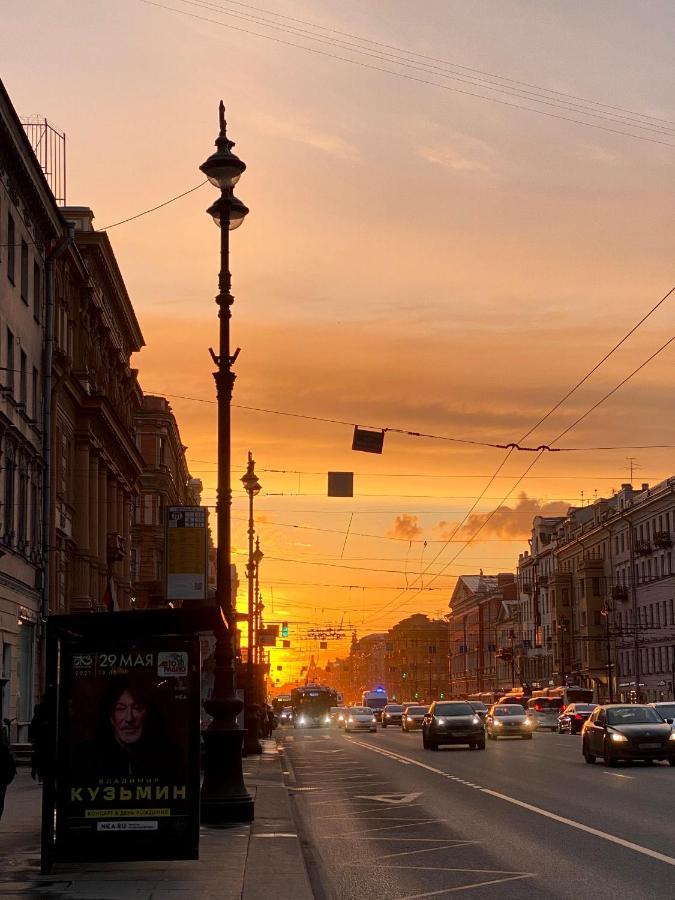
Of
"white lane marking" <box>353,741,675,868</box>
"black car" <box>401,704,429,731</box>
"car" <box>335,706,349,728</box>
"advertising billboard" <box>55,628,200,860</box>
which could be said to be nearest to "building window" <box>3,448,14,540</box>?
"white lane marking" <box>353,741,675,868</box>

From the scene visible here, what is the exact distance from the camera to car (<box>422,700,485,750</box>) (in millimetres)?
43875

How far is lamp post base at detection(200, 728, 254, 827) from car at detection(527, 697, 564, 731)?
177ft

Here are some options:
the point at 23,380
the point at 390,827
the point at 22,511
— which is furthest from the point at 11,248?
the point at 390,827

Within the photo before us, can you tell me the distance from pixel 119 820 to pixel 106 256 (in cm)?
4327

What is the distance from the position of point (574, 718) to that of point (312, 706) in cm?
4469

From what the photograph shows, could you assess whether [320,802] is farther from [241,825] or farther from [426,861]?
[426,861]

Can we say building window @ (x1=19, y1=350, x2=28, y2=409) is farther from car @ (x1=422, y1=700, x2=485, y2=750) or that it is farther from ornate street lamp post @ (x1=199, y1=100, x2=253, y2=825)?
ornate street lamp post @ (x1=199, y1=100, x2=253, y2=825)

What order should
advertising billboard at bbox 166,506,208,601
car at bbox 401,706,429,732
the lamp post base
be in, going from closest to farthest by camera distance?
the lamp post base
advertising billboard at bbox 166,506,208,601
car at bbox 401,706,429,732

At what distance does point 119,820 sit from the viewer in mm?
12039

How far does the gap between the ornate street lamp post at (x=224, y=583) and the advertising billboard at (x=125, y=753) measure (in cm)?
342

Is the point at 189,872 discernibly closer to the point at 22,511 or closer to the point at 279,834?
the point at 279,834

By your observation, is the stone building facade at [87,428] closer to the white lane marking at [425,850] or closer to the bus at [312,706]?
the white lane marking at [425,850]

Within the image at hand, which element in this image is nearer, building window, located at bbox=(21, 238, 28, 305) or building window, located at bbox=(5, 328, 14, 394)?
building window, located at bbox=(5, 328, 14, 394)

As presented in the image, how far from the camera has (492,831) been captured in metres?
16.8
